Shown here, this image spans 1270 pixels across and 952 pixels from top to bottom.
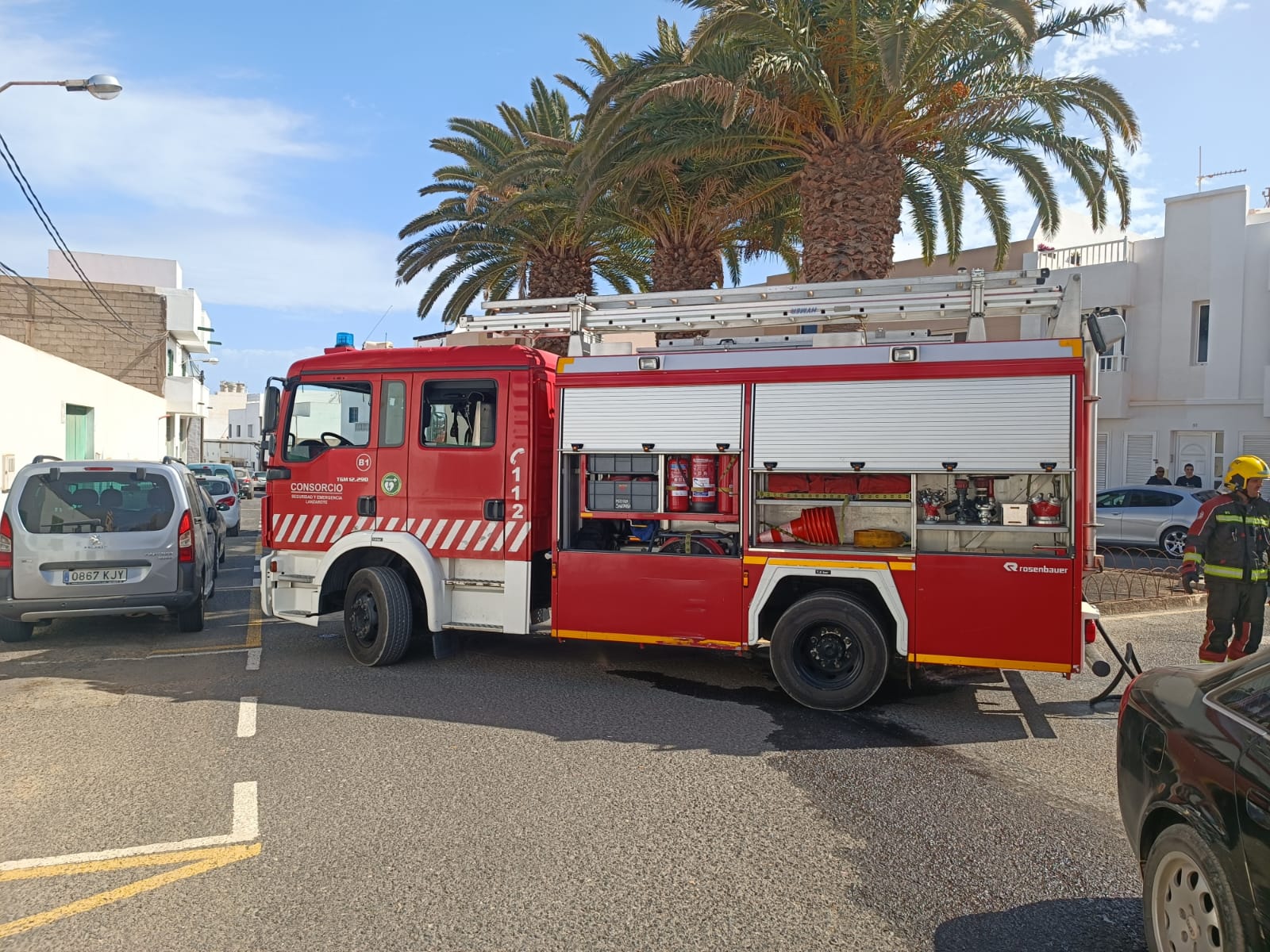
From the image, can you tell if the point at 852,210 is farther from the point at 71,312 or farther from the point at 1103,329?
the point at 71,312

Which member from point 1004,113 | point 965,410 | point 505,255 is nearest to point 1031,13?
point 1004,113

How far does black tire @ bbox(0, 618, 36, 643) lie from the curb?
1096cm

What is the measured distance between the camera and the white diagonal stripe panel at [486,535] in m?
7.55

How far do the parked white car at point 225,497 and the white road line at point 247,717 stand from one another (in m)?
13.9

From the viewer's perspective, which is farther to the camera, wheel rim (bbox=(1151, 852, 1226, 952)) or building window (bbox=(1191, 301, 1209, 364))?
building window (bbox=(1191, 301, 1209, 364))

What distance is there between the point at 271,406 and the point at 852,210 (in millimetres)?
7323

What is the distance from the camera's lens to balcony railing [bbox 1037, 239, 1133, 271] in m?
23.7

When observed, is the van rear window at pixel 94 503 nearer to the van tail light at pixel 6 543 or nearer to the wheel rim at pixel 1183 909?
the van tail light at pixel 6 543

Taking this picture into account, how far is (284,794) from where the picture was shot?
4.90m

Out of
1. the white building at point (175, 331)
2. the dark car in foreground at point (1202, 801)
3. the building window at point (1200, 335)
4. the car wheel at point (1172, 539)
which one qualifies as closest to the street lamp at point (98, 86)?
the dark car in foreground at point (1202, 801)

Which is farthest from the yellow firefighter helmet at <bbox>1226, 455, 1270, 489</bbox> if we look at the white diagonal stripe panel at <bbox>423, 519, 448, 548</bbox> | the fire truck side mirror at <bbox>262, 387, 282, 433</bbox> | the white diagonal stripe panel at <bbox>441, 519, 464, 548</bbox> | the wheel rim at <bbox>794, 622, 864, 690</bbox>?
the fire truck side mirror at <bbox>262, 387, 282, 433</bbox>

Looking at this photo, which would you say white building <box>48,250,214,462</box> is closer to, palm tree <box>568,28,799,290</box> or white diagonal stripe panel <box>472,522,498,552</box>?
palm tree <box>568,28,799,290</box>

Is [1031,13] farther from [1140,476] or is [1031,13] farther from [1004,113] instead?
[1140,476]

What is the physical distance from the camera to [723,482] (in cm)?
704
